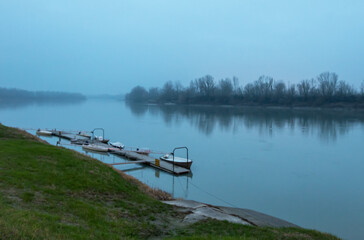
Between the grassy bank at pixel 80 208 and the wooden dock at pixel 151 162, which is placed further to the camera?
the wooden dock at pixel 151 162

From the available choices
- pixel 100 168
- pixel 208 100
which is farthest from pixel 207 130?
pixel 208 100

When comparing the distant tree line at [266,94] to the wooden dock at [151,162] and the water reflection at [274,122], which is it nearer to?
the water reflection at [274,122]

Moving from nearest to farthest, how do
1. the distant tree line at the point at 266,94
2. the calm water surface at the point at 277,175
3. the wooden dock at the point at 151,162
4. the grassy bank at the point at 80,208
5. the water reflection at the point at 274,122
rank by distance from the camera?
the grassy bank at the point at 80,208
the calm water surface at the point at 277,175
the wooden dock at the point at 151,162
the water reflection at the point at 274,122
the distant tree line at the point at 266,94

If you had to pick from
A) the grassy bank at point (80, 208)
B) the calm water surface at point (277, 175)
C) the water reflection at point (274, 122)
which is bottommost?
the calm water surface at point (277, 175)

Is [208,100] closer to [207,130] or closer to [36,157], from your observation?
[207,130]

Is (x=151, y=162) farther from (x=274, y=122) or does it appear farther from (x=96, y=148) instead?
(x=274, y=122)

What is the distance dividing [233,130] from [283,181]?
23922 mm

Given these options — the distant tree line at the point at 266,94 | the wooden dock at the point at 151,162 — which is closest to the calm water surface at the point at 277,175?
the wooden dock at the point at 151,162

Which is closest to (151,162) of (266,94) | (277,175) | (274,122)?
(277,175)

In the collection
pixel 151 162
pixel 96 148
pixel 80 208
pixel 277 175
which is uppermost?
pixel 80 208

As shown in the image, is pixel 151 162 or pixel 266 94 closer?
pixel 151 162

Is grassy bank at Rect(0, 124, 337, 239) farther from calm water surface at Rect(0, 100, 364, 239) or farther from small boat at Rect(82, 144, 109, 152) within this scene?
small boat at Rect(82, 144, 109, 152)

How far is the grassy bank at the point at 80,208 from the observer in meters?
4.88

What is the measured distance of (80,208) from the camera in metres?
6.46
